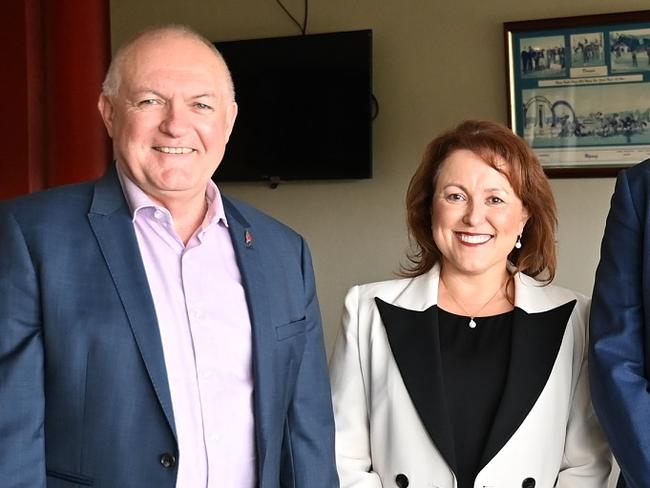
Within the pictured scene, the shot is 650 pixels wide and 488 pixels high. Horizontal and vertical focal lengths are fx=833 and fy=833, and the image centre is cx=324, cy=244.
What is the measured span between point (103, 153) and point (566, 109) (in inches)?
79.2

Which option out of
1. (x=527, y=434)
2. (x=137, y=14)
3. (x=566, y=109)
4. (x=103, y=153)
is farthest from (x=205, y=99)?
(x=137, y=14)

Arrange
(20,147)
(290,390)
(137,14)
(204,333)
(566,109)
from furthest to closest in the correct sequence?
(137,14) < (566,109) < (20,147) < (290,390) < (204,333)

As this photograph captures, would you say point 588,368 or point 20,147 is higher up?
point 20,147

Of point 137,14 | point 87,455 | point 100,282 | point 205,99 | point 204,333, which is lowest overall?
point 87,455

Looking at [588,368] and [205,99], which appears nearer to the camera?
[205,99]

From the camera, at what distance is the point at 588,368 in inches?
68.7

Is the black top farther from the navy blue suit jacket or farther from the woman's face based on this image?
the navy blue suit jacket

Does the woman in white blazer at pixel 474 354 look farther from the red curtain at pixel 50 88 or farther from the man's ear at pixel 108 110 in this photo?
the red curtain at pixel 50 88

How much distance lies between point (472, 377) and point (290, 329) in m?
0.43

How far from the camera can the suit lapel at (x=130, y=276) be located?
140cm

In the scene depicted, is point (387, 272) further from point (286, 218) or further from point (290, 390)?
point (290, 390)

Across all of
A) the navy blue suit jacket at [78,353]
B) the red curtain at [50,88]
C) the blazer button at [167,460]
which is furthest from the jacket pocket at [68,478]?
the red curtain at [50,88]

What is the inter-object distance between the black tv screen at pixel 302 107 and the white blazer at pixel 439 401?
6.81 ft

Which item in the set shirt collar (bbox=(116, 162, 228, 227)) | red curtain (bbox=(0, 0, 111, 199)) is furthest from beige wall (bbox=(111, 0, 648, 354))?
shirt collar (bbox=(116, 162, 228, 227))
